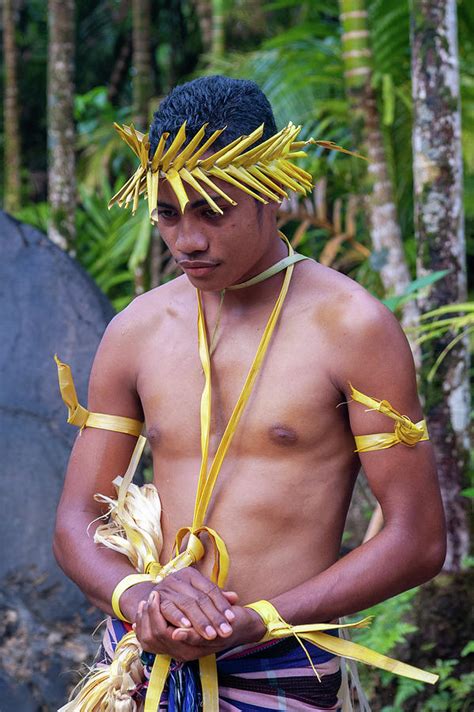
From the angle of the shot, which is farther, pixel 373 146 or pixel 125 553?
pixel 373 146

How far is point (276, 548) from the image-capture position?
7.13 ft

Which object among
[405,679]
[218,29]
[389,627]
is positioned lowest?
[405,679]

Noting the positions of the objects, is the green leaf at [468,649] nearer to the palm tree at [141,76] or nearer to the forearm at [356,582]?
the forearm at [356,582]

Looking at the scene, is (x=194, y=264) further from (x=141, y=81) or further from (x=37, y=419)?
(x=141, y=81)

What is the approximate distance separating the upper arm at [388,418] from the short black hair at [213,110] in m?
0.48

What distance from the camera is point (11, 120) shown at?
9117mm

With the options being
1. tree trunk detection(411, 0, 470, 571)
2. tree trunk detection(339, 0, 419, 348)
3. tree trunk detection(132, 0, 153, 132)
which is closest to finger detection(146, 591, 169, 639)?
tree trunk detection(411, 0, 470, 571)

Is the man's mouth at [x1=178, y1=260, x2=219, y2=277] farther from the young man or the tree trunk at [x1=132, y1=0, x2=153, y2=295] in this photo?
the tree trunk at [x1=132, y1=0, x2=153, y2=295]

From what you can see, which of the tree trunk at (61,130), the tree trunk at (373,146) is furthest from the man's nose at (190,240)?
the tree trunk at (61,130)

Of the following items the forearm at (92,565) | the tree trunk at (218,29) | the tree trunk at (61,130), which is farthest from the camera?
the tree trunk at (218,29)

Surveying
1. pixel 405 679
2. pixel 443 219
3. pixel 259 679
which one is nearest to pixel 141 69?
pixel 443 219

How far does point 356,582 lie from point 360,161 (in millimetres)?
3335

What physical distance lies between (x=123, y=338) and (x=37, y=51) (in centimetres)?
1047

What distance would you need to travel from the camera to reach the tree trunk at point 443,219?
4109 millimetres
